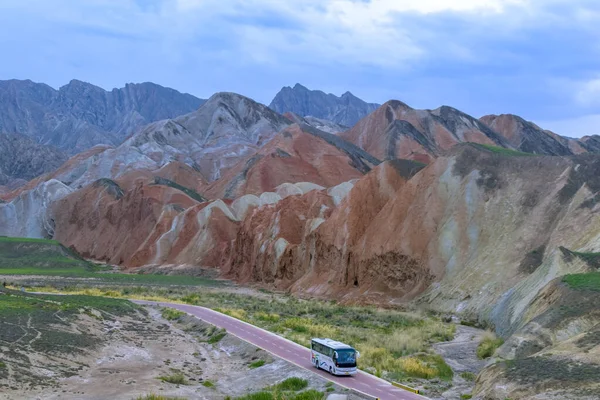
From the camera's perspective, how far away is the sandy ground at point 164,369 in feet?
87.9

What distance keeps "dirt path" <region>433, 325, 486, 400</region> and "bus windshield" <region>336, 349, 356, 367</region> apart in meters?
4.05

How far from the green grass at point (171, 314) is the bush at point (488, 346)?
23.1m

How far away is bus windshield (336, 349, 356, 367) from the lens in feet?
93.3

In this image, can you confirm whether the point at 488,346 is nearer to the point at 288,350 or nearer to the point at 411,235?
the point at 288,350

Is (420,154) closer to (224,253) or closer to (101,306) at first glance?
(224,253)

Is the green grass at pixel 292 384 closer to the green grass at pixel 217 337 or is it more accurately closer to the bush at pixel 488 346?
the bush at pixel 488 346

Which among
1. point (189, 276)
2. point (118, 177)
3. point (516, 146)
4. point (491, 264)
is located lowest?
point (189, 276)

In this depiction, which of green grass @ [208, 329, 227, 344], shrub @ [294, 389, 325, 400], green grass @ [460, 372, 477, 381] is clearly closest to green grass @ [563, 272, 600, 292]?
green grass @ [460, 372, 477, 381]

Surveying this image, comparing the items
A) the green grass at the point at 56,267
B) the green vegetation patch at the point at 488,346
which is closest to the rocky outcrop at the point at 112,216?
the green grass at the point at 56,267

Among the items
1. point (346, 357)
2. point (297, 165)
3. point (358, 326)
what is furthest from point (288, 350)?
point (297, 165)

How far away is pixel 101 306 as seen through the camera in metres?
49.9

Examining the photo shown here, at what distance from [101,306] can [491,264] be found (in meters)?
32.7

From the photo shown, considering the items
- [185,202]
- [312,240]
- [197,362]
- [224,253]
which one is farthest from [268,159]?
[197,362]

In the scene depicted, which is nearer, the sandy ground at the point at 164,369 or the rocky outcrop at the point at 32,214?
the sandy ground at the point at 164,369
